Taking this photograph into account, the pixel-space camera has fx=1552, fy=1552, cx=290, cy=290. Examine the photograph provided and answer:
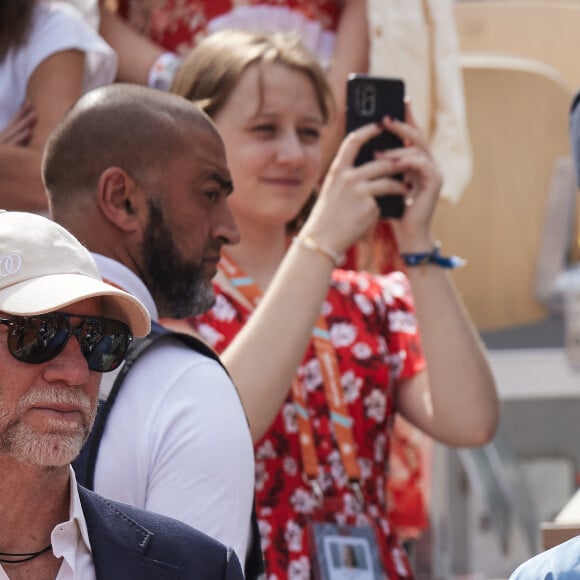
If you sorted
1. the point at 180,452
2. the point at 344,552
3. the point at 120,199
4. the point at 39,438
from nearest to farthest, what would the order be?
the point at 39,438 → the point at 180,452 → the point at 120,199 → the point at 344,552

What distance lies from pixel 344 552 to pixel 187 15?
1.72 meters

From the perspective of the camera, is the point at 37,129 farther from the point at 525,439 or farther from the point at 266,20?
the point at 525,439

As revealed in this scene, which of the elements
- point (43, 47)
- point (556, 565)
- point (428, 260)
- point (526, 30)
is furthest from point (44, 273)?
point (526, 30)

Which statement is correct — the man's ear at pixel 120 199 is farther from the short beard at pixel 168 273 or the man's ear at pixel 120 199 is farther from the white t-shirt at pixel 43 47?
the white t-shirt at pixel 43 47

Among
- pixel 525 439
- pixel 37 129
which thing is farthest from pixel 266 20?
pixel 525 439

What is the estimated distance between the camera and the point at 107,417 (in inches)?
99.7

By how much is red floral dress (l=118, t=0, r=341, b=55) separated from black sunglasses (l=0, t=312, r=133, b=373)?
2.12 metres

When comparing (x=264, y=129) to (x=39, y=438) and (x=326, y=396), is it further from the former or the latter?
(x=39, y=438)

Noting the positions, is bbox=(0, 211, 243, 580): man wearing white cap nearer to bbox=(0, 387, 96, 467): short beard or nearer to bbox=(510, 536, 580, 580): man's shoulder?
bbox=(0, 387, 96, 467): short beard

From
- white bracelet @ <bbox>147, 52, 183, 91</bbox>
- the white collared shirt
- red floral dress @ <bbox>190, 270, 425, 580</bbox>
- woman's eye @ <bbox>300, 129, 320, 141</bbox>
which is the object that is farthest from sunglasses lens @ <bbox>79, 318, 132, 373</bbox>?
white bracelet @ <bbox>147, 52, 183, 91</bbox>

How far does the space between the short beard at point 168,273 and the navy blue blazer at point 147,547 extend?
70 cm

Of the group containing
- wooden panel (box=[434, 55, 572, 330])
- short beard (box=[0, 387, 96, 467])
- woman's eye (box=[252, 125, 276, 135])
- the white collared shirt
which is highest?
short beard (box=[0, 387, 96, 467])

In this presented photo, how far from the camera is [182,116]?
299 centimetres

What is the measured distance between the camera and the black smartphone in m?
3.55
